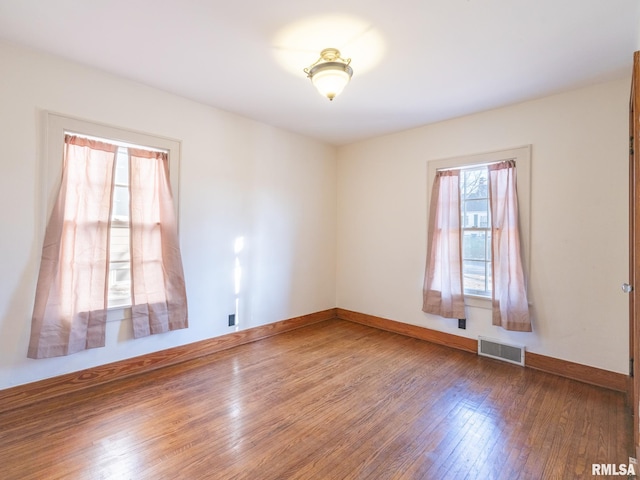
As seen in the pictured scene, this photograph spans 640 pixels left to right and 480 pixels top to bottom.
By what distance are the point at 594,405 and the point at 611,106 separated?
8.32 ft

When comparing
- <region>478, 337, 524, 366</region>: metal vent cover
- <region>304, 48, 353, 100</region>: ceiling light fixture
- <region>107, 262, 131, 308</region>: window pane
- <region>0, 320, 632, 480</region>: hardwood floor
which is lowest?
<region>0, 320, 632, 480</region>: hardwood floor

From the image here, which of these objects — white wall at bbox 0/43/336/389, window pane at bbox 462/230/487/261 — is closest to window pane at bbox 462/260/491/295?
window pane at bbox 462/230/487/261

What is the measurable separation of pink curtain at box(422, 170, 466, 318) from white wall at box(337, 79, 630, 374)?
0.17m

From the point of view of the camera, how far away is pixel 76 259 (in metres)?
2.51

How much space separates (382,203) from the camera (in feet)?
14.3

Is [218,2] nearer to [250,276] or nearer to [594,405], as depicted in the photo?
[250,276]

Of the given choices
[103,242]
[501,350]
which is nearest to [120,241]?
[103,242]

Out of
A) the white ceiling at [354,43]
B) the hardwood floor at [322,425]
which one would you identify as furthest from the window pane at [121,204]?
the hardwood floor at [322,425]

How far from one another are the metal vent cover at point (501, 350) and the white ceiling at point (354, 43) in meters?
2.56

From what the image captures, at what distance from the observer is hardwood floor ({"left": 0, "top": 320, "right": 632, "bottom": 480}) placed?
1.71 m

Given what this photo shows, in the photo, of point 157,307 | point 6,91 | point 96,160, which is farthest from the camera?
point 157,307

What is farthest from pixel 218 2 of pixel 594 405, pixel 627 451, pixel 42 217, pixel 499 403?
pixel 594 405

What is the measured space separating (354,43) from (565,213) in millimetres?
2513

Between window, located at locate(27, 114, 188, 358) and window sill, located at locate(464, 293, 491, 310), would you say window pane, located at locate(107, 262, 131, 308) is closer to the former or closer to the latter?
window, located at locate(27, 114, 188, 358)
